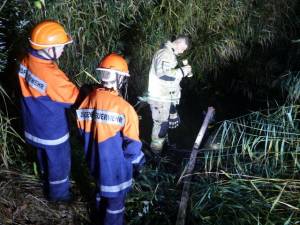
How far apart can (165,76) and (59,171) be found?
1925 mm

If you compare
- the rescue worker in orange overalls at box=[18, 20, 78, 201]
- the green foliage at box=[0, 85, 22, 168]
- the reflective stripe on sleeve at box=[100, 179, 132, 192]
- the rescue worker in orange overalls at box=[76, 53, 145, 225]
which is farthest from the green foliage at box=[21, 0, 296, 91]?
the reflective stripe on sleeve at box=[100, 179, 132, 192]

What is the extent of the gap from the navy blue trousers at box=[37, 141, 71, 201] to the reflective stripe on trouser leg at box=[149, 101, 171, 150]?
173 centimetres

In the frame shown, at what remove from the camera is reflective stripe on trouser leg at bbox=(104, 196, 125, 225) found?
3135mm

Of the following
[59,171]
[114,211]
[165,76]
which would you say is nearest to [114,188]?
[114,211]

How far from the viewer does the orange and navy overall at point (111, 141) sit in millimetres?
2906

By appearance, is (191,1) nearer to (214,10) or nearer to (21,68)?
(214,10)

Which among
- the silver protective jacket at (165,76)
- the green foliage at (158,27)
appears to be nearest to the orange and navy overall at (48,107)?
the green foliage at (158,27)

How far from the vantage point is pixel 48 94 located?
3.14m

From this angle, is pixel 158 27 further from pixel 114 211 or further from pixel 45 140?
pixel 114 211

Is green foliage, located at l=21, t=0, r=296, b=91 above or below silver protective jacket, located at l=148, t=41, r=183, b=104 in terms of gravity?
above

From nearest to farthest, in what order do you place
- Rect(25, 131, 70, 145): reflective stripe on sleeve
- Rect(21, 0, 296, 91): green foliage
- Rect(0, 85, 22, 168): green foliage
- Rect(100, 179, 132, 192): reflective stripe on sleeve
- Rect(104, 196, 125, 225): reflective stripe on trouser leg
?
Rect(100, 179, 132, 192): reflective stripe on sleeve → Rect(104, 196, 125, 225): reflective stripe on trouser leg → Rect(25, 131, 70, 145): reflective stripe on sleeve → Rect(0, 85, 22, 168): green foliage → Rect(21, 0, 296, 91): green foliage

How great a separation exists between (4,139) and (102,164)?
1391 mm

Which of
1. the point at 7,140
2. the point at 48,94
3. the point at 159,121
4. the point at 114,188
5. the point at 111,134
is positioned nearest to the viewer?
the point at 111,134

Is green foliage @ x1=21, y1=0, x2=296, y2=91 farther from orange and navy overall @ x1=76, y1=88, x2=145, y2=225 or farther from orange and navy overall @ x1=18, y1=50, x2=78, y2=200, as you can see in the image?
orange and navy overall @ x1=76, y1=88, x2=145, y2=225
